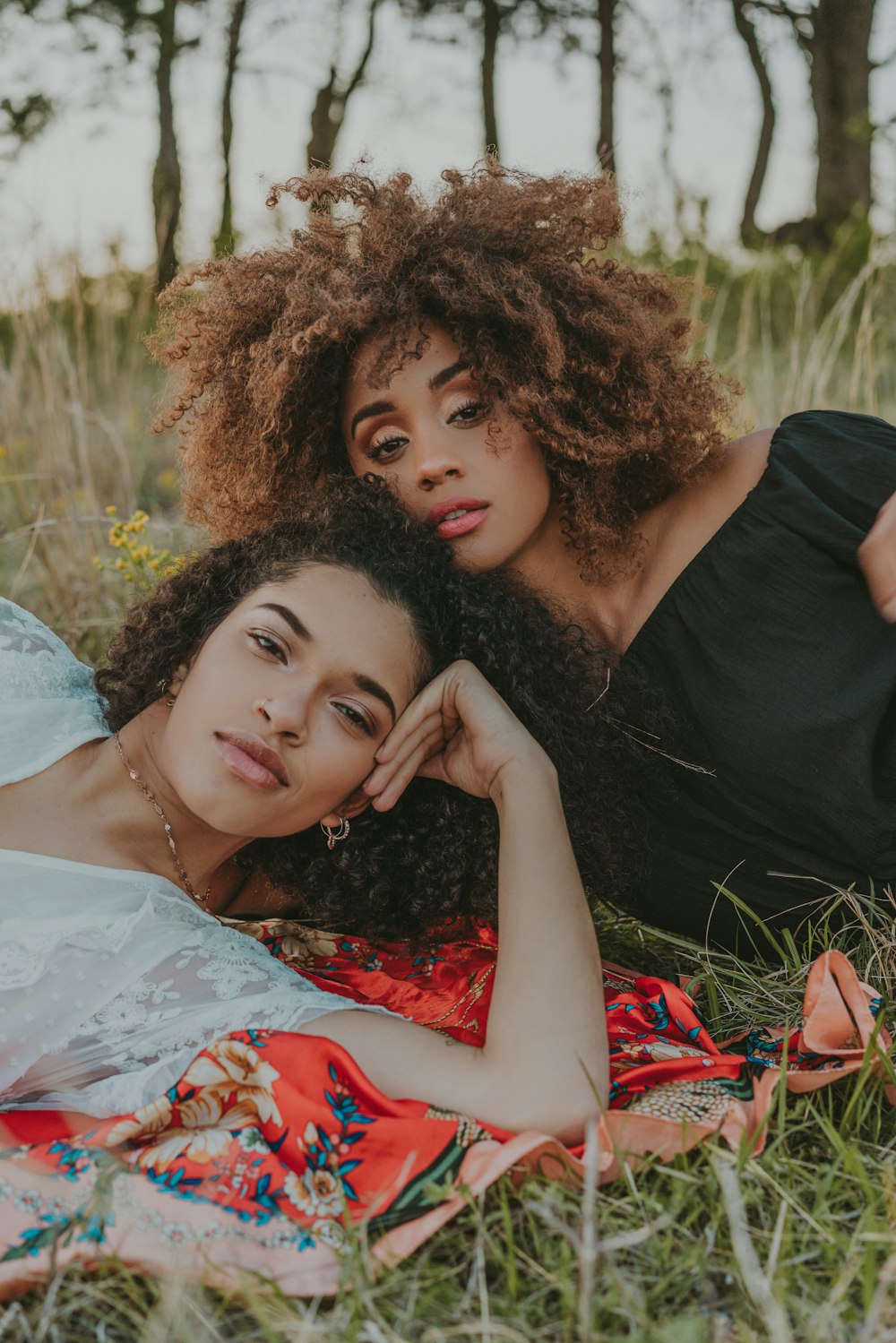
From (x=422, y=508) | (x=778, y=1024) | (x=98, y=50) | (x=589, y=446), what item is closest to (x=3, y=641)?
(x=422, y=508)

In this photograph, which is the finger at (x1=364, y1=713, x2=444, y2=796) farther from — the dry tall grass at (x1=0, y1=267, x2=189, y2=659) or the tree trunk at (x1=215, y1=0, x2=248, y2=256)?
the tree trunk at (x1=215, y1=0, x2=248, y2=256)

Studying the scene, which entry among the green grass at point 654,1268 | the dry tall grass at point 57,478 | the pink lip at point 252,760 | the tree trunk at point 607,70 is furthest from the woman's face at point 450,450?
the tree trunk at point 607,70

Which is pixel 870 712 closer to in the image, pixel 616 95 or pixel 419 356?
pixel 419 356

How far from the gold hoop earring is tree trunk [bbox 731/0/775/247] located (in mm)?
12877

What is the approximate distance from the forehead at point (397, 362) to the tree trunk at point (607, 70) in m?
10.8

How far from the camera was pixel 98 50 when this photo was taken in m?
12.7

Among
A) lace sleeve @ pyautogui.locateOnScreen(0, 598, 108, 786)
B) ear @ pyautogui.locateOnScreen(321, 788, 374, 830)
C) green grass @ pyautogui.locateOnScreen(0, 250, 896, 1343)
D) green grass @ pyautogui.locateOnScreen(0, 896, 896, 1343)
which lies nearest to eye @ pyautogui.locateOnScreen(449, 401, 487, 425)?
ear @ pyautogui.locateOnScreen(321, 788, 374, 830)

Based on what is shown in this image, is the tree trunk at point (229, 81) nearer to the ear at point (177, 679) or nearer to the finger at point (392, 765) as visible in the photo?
the ear at point (177, 679)

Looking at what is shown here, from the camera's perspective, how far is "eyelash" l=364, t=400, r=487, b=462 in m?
2.76

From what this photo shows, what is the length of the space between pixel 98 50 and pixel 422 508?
12.3 meters

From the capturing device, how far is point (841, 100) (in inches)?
468

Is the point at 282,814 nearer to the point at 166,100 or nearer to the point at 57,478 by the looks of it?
the point at 57,478

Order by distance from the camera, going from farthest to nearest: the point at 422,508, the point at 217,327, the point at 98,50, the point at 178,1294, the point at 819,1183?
the point at 98,50, the point at 217,327, the point at 422,508, the point at 819,1183, the point at 178,1294

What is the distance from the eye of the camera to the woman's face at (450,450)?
2713 millimetres
